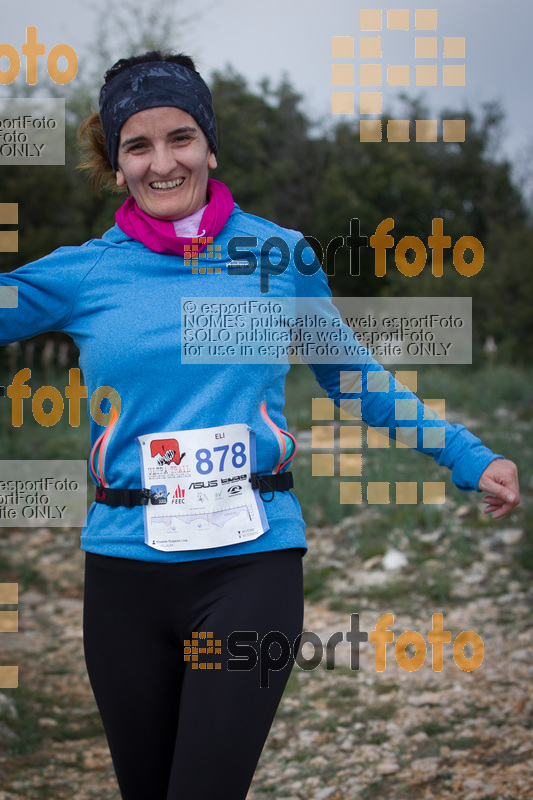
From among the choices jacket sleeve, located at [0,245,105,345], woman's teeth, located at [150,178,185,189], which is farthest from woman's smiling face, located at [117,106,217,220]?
jacket sleeve, located at [0,245,105,345]

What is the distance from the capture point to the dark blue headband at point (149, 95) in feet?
5.98

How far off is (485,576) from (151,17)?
1165cm

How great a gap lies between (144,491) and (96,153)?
86 cm

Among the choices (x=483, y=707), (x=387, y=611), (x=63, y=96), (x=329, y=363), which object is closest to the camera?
(x=329, y=363)

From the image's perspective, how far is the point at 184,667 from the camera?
5.68ft

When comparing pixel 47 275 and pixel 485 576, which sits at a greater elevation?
pixel 47 275

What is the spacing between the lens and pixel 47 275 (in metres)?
1.72

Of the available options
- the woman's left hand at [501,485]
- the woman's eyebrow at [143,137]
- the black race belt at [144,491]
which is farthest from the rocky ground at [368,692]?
the woman's eyebrow at [143,137]

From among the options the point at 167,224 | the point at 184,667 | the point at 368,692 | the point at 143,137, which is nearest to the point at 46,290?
the point at 167,224

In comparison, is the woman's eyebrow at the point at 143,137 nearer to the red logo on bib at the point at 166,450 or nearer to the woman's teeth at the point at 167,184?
the woman's teeth at the point at 167,184

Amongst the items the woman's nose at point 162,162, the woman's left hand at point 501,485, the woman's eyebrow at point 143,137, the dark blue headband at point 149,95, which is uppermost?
the dark blue headband at point 149,95

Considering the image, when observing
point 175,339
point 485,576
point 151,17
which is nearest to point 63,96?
point 151,17

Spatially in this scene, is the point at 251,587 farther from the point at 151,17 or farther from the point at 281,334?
the point at 151,17

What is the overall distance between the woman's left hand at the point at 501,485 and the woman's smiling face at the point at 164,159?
0.87m
